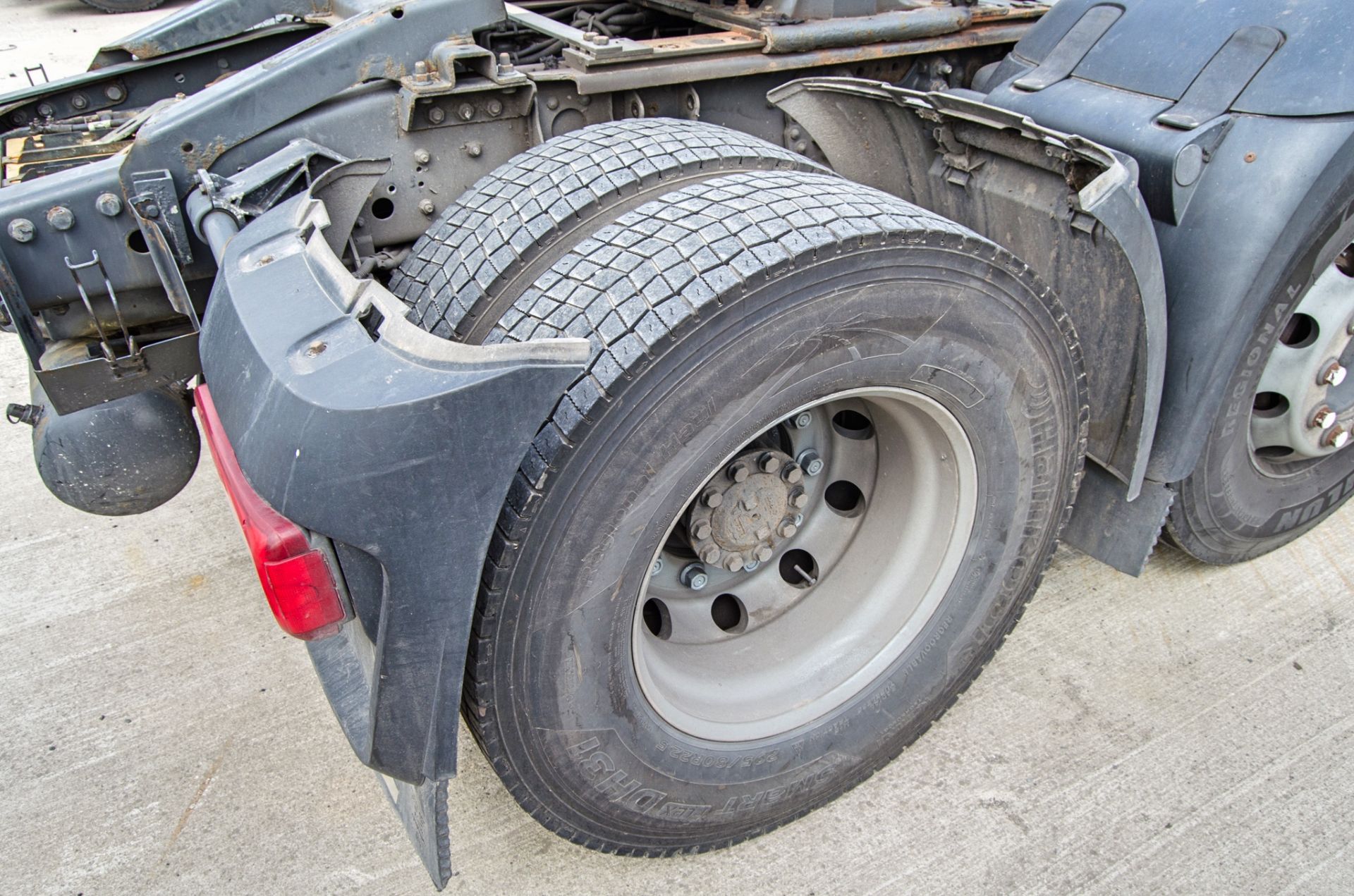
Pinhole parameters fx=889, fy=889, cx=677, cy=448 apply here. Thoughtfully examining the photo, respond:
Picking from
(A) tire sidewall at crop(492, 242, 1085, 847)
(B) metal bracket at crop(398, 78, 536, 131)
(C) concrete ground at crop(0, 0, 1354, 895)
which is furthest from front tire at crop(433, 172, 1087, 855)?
(B) metal bracket at crop(398, 78, 536, 131)

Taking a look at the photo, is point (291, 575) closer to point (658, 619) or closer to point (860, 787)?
point (658, 619)

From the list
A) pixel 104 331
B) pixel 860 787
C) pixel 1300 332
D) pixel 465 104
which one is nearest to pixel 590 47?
pixel 465 104

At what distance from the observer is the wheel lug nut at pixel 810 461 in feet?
6.61

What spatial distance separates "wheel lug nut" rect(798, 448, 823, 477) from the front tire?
0.07 metres

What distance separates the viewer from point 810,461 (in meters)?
2.03

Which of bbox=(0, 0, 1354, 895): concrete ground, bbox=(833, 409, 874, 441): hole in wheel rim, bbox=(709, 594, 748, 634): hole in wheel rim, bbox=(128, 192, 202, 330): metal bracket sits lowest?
bbox=(0, 0, 1354, 895): concrete ground

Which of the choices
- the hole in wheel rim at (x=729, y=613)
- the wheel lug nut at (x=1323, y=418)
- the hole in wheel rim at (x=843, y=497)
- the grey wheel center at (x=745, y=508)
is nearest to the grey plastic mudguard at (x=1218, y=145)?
the wheel lug nut at (x=1323, y=418)

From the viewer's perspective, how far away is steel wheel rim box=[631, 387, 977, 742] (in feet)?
5.99

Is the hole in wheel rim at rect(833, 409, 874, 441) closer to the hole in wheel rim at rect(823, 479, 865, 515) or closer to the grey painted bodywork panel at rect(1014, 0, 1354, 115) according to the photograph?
the hole in wheel rim at rect(823, 479, 865, 515)

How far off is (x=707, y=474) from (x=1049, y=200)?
40.1 inches

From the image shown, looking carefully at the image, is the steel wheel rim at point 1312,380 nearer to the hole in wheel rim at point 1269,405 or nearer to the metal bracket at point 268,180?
the hole in wheel rim at point 1269,405

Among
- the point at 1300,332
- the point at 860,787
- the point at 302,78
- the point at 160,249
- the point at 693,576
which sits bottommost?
the point at 860,787

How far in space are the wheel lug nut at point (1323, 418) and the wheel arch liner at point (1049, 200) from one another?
71 cm

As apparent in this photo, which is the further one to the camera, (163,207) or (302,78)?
(302,78)
